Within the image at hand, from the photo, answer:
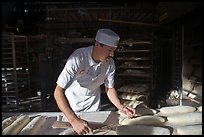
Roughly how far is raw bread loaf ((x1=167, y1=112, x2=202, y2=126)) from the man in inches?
10.4

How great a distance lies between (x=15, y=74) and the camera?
440cm

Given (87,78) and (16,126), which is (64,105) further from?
(87,78)

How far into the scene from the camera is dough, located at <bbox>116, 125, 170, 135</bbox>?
1.57 m

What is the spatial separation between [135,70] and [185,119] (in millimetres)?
2496

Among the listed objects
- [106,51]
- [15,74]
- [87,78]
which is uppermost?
[106,51]

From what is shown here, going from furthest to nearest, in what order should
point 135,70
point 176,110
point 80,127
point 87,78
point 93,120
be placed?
point 135,70 < point 87,78 < point 176,110 < point 93,120 < point 80,127

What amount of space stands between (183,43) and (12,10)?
8.66ft

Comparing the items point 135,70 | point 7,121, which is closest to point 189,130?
point 7,121

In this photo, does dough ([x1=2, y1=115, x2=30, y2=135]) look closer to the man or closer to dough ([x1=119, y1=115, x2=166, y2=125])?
the man

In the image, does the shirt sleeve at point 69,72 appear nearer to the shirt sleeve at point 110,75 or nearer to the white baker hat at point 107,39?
the white baker hat at point 107,39

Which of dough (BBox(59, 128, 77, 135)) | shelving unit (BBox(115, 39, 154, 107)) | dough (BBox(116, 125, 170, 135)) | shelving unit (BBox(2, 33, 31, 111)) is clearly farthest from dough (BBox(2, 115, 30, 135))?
shelving unit (BBox(2, 33, 31, 111))

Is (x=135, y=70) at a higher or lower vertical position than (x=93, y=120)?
higher

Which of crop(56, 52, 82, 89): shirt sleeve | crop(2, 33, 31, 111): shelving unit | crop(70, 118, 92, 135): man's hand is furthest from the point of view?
crop(2, 33, 31, 111): shelving unit

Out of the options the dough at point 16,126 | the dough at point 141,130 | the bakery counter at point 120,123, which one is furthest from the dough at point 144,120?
the dough at point 16,126
